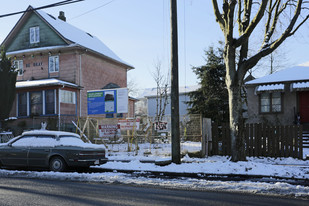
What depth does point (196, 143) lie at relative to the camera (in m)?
14.3

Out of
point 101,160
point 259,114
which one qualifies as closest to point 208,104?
point 259,114

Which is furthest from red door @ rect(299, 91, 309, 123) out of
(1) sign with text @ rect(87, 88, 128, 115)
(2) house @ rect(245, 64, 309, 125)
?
(1) sign with text @ rect(87, 88, 128, 115)

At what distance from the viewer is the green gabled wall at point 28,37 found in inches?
1050

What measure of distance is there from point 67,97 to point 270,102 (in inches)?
630

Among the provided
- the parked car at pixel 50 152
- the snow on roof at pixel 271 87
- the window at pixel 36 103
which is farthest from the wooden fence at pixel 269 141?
the window at pixel 36 103

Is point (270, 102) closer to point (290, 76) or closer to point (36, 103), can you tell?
point (290, 76)

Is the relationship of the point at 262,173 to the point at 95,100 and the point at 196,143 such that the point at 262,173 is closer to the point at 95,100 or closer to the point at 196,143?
the point at 196,143

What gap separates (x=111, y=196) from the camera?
22.8 ft

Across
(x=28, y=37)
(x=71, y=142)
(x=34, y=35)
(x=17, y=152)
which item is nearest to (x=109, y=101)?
(x=71, y=142)

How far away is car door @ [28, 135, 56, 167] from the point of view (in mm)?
10867

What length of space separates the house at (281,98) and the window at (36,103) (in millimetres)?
16411

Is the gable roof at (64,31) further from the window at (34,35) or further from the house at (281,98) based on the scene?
the house at (281,98)

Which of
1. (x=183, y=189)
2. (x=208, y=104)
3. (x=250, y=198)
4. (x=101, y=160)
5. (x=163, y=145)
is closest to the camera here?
(x=250, y=198)

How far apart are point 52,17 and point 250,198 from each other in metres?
27.7
